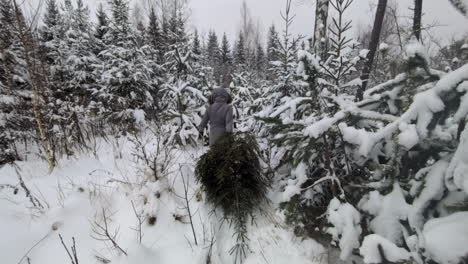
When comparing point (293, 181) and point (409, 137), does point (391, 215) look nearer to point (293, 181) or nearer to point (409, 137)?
point (409, 137)

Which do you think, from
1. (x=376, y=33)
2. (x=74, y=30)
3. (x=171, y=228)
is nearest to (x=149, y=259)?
(x=171, y=228)

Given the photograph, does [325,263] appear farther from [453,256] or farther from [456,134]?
[456,134]

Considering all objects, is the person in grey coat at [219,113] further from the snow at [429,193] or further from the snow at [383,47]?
the snow at [429,193]

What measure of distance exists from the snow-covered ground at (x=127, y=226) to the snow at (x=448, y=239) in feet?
4.70

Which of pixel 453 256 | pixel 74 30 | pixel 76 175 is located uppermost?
pixel 74 30

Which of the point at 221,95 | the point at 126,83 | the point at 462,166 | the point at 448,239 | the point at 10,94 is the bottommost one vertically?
the point at 448,239

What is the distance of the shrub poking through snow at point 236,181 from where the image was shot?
2.69 metres

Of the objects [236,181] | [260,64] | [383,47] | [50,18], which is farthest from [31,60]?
[260,64]

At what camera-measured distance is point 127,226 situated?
2.85 metres

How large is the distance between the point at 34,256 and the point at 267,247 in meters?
2.66

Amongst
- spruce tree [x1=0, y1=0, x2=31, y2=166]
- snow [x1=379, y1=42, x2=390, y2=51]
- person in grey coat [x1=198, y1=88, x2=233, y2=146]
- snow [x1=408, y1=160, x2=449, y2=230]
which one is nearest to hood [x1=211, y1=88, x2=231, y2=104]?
person in grey coat [x1=198, y1=88, x2=233, y2=146]

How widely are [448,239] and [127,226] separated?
10.3 feet

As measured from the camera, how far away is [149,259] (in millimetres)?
2492

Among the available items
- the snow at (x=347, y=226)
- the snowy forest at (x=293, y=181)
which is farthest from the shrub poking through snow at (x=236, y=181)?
the snow at (x=347, y=226)
